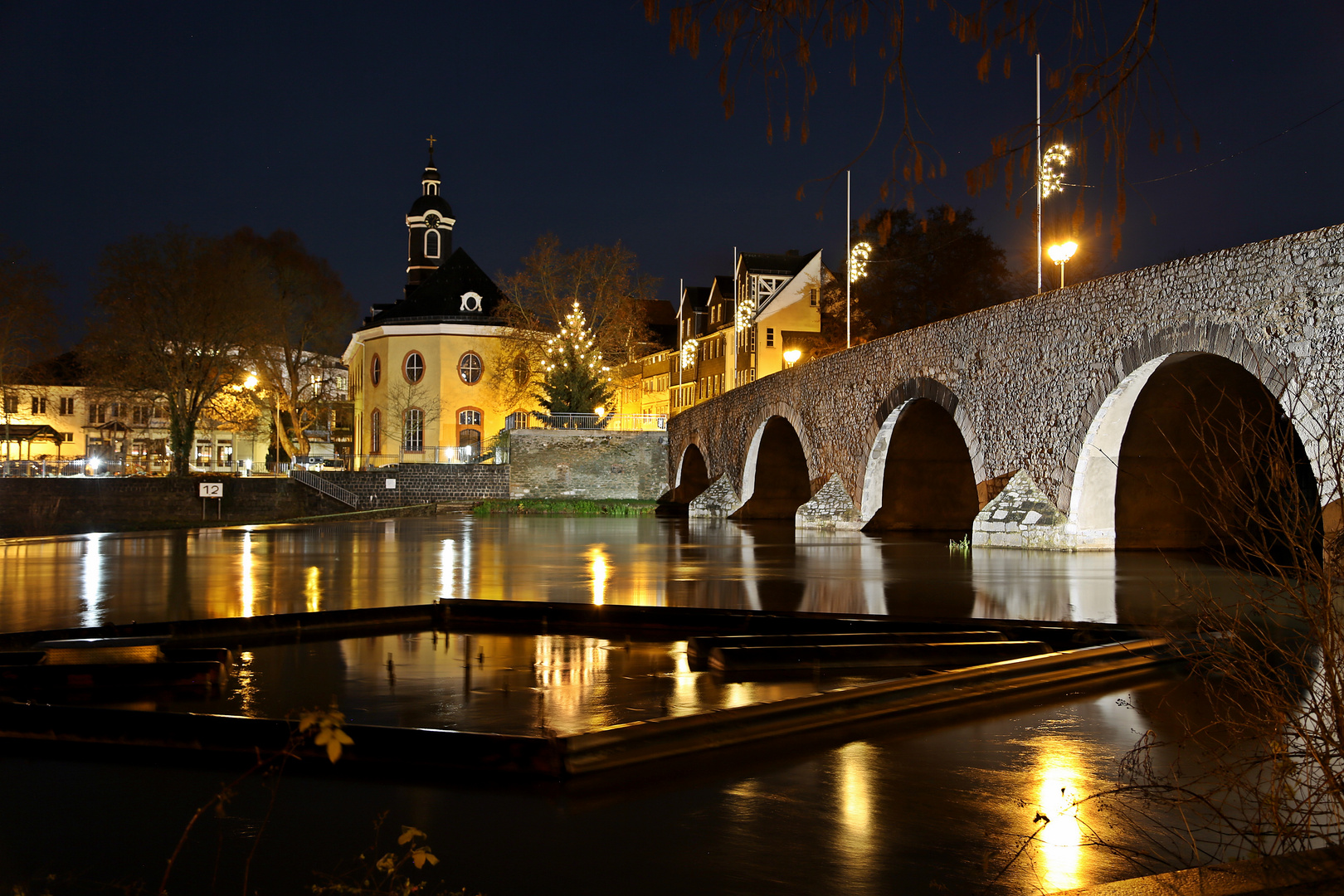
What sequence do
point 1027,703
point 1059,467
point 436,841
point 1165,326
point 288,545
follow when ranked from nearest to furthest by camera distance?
point 436,841, point 1027,703, point 1165,326, point 1059,467, point 288,545

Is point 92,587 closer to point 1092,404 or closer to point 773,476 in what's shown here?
point 1092,404

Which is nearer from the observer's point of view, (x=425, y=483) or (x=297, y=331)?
(x=425, y=483)

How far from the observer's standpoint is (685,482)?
45531mm

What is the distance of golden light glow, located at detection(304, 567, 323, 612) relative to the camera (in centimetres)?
1084

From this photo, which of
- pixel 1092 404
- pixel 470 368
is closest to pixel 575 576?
pixel 1092 404

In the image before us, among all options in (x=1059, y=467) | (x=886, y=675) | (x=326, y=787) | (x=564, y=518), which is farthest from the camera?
(x=564, y=518)

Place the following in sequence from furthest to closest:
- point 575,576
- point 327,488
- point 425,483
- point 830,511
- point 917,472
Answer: point 425,483 < point 327,488 < point 830,511 < point 917,472 < point 575,576

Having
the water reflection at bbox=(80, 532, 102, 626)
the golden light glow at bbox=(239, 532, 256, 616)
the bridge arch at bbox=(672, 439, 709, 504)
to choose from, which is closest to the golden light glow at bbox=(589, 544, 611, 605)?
the golden light glow at bbox=(239, 532, 256, 616)

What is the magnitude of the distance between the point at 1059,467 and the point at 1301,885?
15.2m

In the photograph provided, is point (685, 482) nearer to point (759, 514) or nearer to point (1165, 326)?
point (759, 514)

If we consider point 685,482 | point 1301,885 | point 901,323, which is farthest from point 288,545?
point 901,323

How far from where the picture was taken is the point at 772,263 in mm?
54188

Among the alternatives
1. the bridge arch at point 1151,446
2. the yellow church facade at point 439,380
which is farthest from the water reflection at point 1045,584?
the yellow church facade at point 439,380

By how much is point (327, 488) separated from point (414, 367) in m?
12.2
